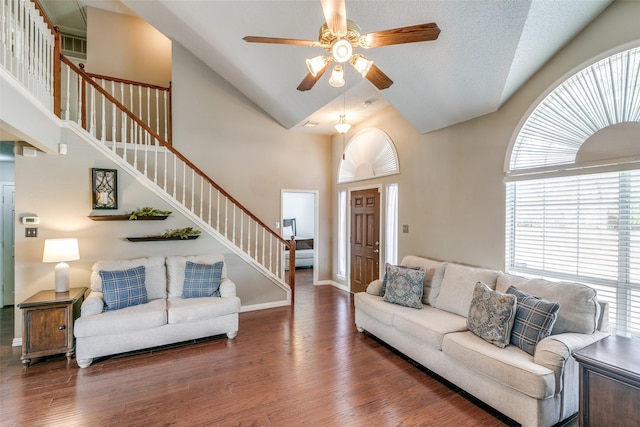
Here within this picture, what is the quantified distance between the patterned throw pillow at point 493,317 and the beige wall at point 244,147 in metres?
4.21

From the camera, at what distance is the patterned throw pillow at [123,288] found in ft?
11.3

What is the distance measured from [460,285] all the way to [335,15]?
298 cm

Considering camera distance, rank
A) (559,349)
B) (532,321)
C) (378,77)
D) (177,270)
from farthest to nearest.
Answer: (177,270) < (378,77) < (532,321) < (559,349)

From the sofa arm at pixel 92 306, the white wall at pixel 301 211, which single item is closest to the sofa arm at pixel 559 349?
the sofa arm at pixel 92 306

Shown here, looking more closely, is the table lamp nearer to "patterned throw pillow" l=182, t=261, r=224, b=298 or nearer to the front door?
"patterned throw pillow" l=182, t=261, r=224, b=298

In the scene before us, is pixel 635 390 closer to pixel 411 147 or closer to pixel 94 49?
pixel 411 147

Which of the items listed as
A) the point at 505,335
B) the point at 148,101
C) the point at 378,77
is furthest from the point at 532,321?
the point at 148,101

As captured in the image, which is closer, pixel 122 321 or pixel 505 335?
pixel 505 335

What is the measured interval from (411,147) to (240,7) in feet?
10.0

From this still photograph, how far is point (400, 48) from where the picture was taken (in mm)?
3076

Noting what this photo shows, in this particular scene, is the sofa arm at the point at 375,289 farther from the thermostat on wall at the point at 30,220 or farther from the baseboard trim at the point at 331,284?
the thermostat on wall at the point at 30,220

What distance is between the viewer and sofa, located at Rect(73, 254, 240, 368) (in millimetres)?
3191

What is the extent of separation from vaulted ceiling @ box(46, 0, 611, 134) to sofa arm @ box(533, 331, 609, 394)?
2.44 meters

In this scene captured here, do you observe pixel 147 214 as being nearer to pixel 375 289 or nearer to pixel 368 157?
pixel 375 289
